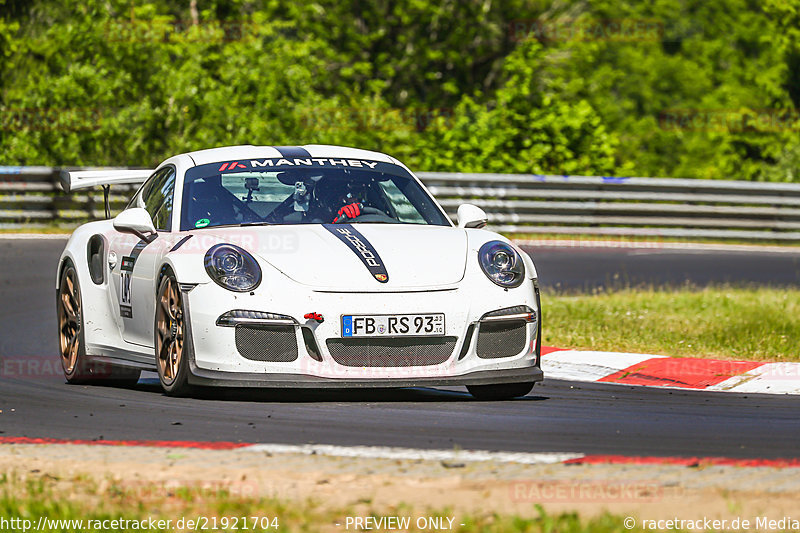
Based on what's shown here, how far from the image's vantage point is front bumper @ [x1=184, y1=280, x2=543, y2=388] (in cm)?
721

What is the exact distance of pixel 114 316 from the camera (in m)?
8.72

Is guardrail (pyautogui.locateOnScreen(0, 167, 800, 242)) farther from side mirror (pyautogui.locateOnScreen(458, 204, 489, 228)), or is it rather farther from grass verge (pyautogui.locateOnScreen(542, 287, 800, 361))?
side mirror (pyautogui.locateOnScreen(458, 204, 489, 228))

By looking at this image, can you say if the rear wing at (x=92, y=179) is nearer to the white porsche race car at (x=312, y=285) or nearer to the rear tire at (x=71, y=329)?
the rear tire at (x=71, y=329)

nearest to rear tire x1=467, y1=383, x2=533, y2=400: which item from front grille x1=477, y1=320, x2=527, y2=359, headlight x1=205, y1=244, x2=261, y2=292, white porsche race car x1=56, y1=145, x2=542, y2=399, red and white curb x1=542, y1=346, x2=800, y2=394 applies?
white porsche race car x1=56, y1=145, x2=542, y2=399

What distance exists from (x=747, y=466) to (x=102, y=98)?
18.8 m

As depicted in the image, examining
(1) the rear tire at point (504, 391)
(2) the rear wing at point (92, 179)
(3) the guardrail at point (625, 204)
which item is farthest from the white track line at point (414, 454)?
(3) the guardrail at point (625, 204)

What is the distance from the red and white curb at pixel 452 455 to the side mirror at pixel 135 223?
2180mm

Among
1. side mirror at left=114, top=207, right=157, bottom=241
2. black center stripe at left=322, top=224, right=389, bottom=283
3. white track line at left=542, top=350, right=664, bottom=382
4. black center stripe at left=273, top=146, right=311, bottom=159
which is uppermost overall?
black center stripe at left=273, top=146, right=311, bottom=159

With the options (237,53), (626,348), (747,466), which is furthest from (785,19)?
(747,466)

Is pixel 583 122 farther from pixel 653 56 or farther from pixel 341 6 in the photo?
pixel 653 56

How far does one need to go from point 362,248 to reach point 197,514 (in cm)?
307

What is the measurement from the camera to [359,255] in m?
7.45

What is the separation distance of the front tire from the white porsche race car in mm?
11

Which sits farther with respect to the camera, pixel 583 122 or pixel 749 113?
pixel 749 113
